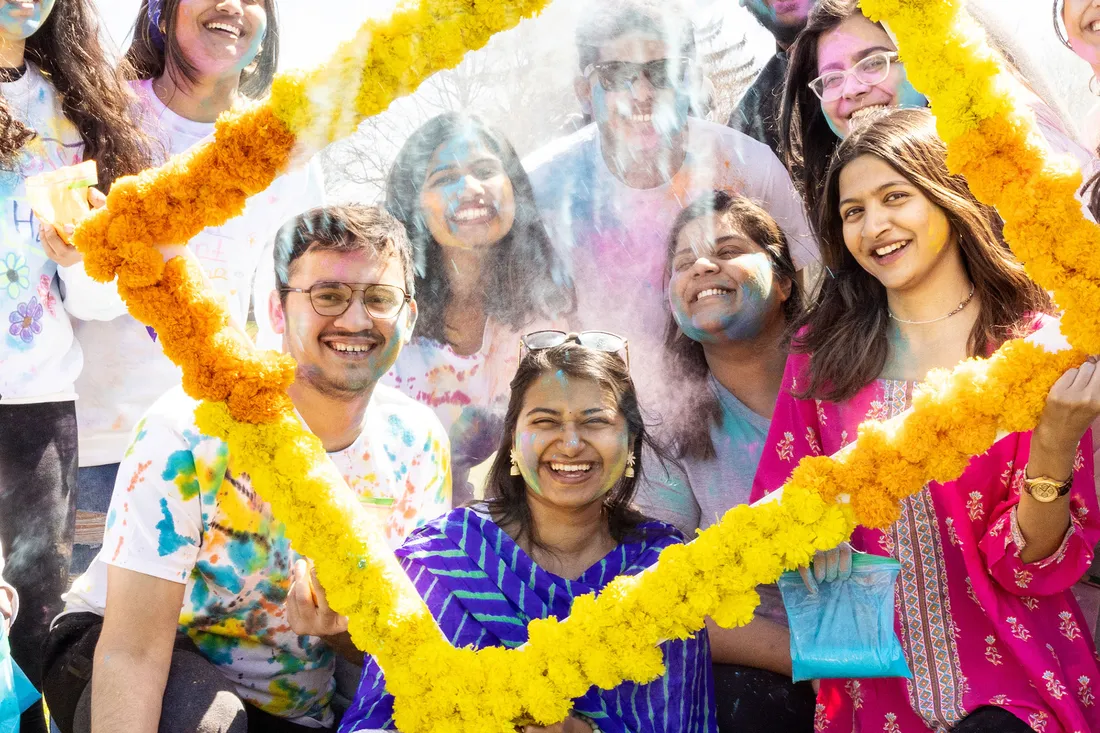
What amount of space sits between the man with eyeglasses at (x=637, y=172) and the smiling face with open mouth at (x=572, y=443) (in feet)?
1.23

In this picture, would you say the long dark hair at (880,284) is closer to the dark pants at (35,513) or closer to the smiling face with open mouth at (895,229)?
the smiling face with open mouth at (895,229)

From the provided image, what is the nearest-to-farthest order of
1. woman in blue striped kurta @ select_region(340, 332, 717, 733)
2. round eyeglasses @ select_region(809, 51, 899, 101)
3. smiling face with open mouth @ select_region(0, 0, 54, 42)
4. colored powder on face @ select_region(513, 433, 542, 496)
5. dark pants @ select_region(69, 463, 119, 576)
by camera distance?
woman in blue striped kurta @ select_region(340, 332, 717, 733), colored powder on face @ select_region(513, 433, 542, 496), round eyeglasses @ select_region(809, 51, 899, 101), smiling face with open mouth @ select_region(0, 0, 54, 42), dark pants @ select_region(69, 463, 119, 576)

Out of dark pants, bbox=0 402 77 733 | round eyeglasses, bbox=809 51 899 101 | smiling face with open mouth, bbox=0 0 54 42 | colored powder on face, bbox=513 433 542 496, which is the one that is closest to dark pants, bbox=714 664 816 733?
colored powder on face, bbox=513 433 542 496

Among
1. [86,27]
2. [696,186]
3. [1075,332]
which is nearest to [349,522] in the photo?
[696,186]

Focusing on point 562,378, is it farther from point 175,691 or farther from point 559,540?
point 175,691

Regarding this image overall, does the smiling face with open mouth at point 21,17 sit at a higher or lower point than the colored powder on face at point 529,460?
higher

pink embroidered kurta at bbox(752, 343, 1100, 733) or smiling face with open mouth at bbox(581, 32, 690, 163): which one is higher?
smiling face with open mouth at bbox(581, 32, 690, 163)

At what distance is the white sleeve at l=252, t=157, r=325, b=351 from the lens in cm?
318

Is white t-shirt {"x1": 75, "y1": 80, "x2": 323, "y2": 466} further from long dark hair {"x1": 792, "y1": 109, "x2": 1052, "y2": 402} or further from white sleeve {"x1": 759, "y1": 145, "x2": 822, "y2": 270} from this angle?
long dark hair {"x1": 792, "y1": 109, "x2": 1052, "y2": 402}

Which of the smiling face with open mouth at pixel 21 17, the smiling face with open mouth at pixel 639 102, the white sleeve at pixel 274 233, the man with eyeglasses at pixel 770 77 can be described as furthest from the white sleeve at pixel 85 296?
the man with eyeglasses at pixel 770 77

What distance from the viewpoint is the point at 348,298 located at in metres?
2.98

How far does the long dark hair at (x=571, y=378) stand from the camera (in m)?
2.87

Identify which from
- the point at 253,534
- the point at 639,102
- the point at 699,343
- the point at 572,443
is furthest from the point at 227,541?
the point at 639,102

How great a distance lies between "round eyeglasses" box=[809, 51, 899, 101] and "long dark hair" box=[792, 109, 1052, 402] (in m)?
0.25
